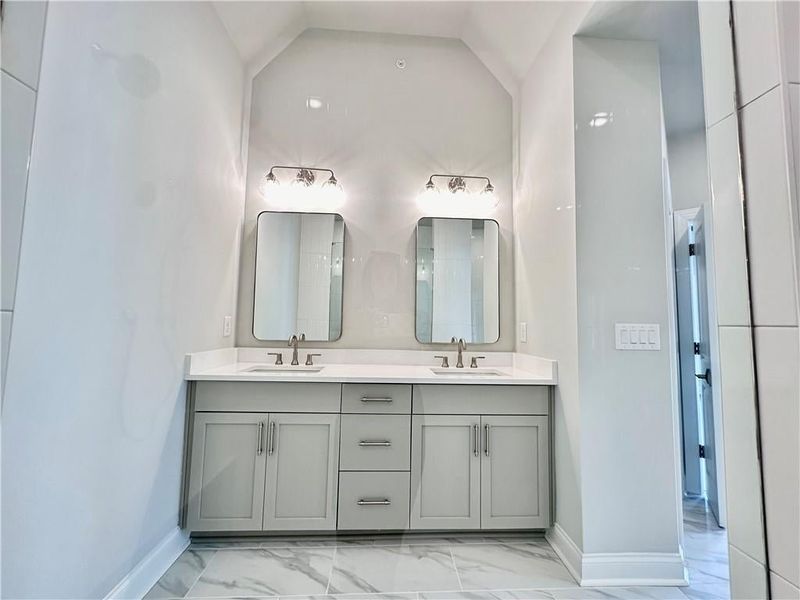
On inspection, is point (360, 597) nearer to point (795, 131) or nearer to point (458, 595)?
point (458, 595)

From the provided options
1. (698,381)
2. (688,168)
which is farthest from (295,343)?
(688,168)

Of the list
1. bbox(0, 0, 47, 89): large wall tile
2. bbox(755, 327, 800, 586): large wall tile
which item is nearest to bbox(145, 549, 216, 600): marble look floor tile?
bbox(0, 0, 47, 89): large wall tile

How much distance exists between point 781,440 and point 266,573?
188 centimetres

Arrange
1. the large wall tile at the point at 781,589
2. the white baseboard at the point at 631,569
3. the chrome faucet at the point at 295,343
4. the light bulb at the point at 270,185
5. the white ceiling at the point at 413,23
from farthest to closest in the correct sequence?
the light bulb at the point at 270,185 → the chrome faucet at the point at 295,343 → the white ceiling at the point at 413,23 → the white baseboard at the point at 631,569 → the large wall tile at the point at 781,589

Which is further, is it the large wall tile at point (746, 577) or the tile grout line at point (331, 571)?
the tile grout line at point (331, 571)

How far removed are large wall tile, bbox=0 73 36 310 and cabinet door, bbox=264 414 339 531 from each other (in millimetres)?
1433

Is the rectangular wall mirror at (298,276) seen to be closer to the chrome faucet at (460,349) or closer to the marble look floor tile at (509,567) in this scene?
the chrome faucet at (460,349)

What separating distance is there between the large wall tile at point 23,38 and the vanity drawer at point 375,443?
1.69 metres

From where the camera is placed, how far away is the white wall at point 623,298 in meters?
1.75

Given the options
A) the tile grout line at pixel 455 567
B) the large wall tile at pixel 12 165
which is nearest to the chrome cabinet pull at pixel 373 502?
the tile grout line at pixel 455 567

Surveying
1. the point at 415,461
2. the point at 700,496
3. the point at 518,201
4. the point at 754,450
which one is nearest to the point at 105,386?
the point at 415,461

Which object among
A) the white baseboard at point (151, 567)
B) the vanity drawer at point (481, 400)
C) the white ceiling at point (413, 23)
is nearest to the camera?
the white baseboard at point (151, 567)

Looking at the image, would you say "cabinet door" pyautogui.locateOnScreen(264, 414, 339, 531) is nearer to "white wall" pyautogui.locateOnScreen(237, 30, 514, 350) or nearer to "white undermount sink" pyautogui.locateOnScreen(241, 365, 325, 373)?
"white undermount sink" pyautogui.locateOnScreen(241, 365, 325, 373)

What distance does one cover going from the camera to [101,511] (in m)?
1.34
